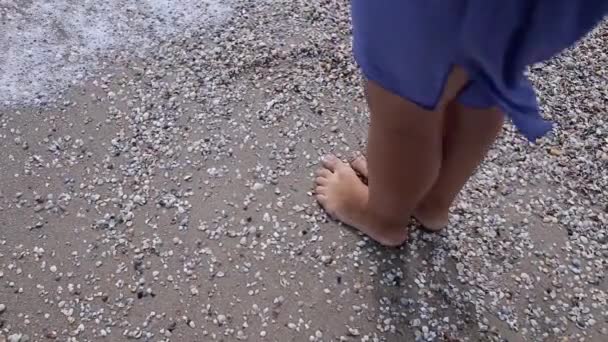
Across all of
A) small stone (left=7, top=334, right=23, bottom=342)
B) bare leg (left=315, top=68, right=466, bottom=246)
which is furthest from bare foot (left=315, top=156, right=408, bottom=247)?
small stone (left=7, top=334, right=23, bottom=342)

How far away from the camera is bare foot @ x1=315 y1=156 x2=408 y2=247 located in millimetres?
1085

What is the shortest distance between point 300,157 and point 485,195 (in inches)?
13.7

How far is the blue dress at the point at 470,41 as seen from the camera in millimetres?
563

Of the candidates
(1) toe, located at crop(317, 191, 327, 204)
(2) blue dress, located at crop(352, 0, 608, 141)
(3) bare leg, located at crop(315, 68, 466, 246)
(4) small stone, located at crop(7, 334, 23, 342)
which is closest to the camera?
(2) blue dress, located at crop(352, 0, 608, 141)

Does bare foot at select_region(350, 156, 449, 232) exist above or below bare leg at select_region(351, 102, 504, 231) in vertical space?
below

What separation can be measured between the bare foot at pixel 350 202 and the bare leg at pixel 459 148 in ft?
0.24

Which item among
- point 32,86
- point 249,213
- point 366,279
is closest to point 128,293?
point 249,213

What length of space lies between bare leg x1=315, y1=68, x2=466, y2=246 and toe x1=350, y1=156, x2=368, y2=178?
20 millimetres

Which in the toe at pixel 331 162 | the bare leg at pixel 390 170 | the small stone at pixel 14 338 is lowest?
the small stone at pixel 14 338

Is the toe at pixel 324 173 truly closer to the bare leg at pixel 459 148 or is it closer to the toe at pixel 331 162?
the toe at pixel 331 162

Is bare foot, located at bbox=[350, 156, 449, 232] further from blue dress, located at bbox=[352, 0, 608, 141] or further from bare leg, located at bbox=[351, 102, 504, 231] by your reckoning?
blue dress, located at bbox=[352, 0, 608, 141]

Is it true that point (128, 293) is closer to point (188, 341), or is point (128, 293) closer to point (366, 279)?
point (188, 341)

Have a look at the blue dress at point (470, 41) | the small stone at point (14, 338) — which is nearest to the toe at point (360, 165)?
the blue dress at point (470, 41)

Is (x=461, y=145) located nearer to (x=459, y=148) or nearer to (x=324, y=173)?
(x=459, y=148)
